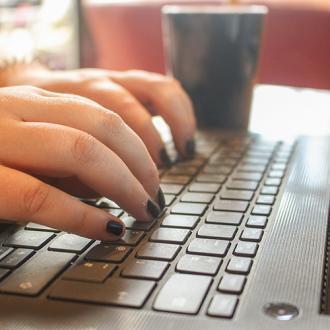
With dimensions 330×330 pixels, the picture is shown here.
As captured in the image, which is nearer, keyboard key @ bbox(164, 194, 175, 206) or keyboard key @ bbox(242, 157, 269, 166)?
keyboard key @ bbox(164, 194, 175, 206)

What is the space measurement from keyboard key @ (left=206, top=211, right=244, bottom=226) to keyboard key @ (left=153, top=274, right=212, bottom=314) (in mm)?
103

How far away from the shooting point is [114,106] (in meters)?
0.65

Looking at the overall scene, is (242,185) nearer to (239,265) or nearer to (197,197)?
(197,197)

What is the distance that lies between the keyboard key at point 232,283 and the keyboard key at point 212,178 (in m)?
0.23

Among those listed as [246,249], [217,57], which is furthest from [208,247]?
[217,57]

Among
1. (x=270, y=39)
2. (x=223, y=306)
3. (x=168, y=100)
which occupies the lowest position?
(x=223, y=306)

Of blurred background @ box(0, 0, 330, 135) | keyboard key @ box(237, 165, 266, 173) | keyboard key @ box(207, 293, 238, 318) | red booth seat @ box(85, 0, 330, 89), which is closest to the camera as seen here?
keyboard key @ box(207, 293, 238, 318)

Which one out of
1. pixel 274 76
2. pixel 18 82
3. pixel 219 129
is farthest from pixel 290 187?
pixel 274 76

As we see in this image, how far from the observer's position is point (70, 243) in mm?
399

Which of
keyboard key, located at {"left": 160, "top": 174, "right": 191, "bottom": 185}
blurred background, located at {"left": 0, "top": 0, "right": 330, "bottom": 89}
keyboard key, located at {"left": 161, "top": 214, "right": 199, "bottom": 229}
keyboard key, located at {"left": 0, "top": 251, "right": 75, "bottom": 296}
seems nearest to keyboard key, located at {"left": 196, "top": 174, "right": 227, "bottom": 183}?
keyboard key, located at {"left": 160, "top": 174, "right": 191, "bottom": 185}

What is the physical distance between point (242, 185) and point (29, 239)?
22 centimetres

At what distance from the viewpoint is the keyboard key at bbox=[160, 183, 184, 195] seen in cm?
53

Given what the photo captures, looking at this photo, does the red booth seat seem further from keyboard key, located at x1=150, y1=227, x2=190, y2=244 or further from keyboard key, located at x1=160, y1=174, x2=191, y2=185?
keyboard key, located at x1=150, y1=227, x2=190, y2=244

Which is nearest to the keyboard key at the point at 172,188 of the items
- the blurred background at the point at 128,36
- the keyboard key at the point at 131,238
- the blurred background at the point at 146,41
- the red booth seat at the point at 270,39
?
the keyboard key at the point at 131,238
